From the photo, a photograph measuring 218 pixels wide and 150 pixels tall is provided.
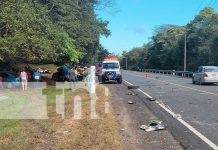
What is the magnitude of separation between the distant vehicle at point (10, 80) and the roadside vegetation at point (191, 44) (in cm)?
4531

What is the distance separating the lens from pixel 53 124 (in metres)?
13.2

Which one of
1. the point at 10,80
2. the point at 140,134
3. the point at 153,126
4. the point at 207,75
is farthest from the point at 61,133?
the point at 207,75

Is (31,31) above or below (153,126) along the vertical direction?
above

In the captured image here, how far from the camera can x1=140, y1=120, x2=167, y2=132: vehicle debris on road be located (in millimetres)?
12320

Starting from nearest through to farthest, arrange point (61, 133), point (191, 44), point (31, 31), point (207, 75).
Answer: point (61, 133) < point (31, 31) < point (207, 75) < point (191, 44)

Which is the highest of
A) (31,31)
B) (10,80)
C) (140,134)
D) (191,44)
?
(191,44)

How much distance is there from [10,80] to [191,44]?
62.5 metres

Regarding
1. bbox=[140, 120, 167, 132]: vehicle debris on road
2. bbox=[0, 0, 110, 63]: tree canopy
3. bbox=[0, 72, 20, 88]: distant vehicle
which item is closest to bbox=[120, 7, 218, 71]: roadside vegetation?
bbox=[0, 0, 110, 63]: tree canopy

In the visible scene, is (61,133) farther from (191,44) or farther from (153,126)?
(191,44)

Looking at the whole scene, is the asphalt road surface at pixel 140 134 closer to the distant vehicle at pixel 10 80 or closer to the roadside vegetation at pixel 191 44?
the distant vehicle at pixel 10 80

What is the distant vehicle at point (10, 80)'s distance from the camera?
1287 inches

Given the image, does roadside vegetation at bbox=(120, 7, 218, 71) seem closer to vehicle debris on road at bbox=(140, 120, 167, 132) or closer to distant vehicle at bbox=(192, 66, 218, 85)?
distant vehicle at bbox=(192, 66, 218, 85)

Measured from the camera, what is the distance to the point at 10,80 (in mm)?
33531

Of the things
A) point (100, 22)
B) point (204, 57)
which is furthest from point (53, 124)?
point (204, 57)
